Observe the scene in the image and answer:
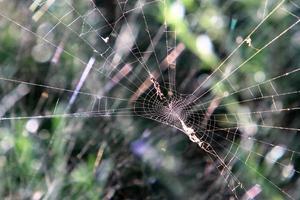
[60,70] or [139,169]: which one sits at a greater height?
[60,70]

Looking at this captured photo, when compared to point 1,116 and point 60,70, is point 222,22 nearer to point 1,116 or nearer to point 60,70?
point 60,70

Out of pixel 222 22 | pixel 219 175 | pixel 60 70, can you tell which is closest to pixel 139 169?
pixel 219 175

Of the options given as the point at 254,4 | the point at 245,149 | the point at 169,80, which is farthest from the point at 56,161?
the point at 254,4

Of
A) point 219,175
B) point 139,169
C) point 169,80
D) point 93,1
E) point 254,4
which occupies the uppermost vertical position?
point 93,1

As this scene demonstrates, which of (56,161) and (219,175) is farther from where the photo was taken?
(219,175)

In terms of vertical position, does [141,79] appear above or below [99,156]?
above

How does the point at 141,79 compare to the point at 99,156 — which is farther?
the point at 141,79
